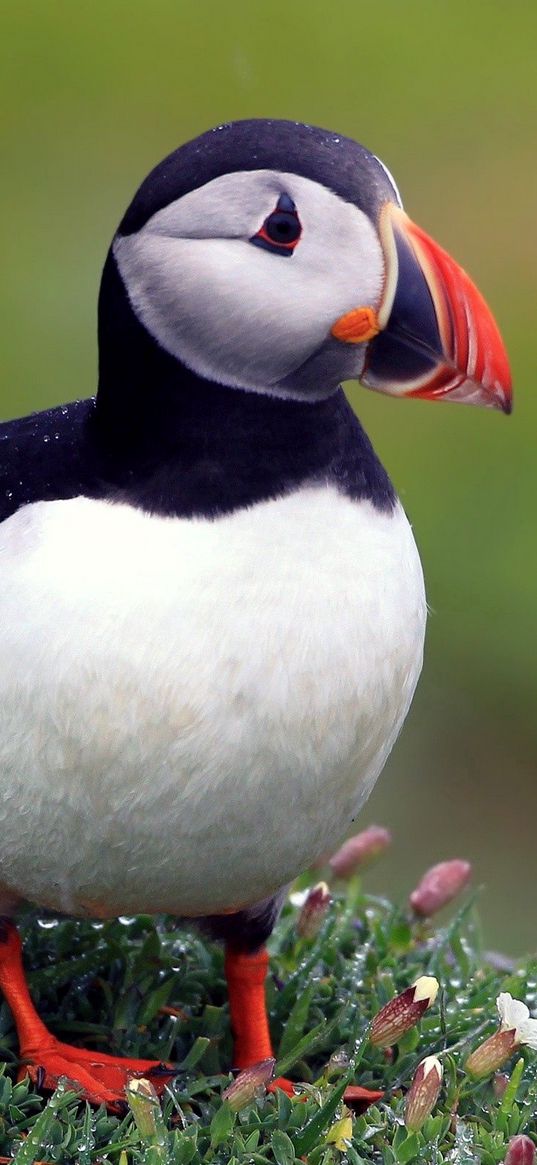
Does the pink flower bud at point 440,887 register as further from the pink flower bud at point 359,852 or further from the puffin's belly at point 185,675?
the puffin's belly at point 185,675

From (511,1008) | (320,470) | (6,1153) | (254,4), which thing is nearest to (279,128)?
(320,470)

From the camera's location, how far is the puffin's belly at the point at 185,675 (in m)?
2.44

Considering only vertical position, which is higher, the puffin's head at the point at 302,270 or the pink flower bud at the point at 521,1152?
the puffin's head at the point at 302,270

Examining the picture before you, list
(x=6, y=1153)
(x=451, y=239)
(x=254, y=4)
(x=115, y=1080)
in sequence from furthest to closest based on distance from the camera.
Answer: (x=254, y=4)
(x=451, y=239)
(x=115, y=1080)
(x=6, y=1153)

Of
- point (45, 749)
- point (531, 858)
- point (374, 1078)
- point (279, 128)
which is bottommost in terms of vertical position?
point (531, 858)

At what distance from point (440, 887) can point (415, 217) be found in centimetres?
610

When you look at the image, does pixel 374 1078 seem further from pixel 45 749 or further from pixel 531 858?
pixel 531 858

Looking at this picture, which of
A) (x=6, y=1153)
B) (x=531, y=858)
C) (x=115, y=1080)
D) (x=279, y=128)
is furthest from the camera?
(x=531, y=858)

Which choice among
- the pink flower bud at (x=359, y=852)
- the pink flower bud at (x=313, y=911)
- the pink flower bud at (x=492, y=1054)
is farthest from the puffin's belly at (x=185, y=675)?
the pink flower bud at (x=359, y=852)

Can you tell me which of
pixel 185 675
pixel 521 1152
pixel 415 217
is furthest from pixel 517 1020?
pixel 415 217

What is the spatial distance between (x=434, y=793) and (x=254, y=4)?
624 cm

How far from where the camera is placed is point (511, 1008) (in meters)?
2.73

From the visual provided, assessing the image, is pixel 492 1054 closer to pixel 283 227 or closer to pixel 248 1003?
pixel 248 1003

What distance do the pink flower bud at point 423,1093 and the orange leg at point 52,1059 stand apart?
0.42 meters
